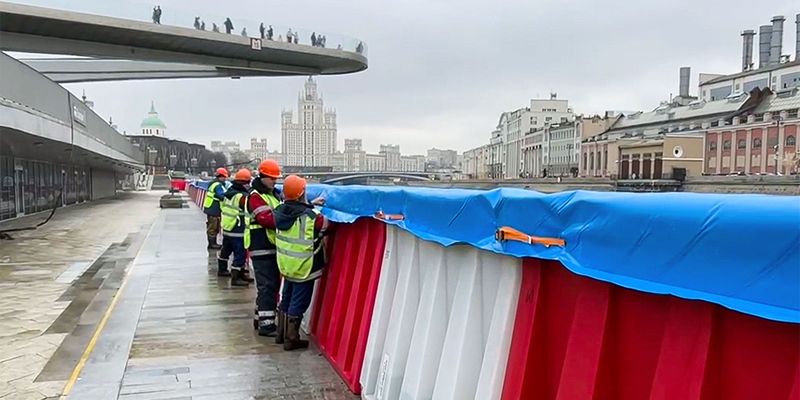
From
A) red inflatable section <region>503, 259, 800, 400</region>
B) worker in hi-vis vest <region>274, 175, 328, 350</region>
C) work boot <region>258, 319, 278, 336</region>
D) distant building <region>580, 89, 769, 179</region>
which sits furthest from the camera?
distant building <region>580, 89, 769, 179</region>

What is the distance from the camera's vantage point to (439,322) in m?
3.88

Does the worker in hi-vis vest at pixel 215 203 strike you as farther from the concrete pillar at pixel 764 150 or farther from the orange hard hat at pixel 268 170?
the concrete pillar at pixel 764 150

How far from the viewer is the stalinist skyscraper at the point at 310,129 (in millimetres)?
142125

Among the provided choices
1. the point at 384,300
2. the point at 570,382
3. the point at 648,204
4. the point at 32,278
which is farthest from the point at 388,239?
the point at 32,278

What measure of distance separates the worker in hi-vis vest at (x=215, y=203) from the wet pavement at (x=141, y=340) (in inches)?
47.4

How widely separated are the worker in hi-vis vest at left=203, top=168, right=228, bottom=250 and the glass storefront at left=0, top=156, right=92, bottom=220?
13.6 metres

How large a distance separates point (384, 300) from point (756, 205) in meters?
3.20

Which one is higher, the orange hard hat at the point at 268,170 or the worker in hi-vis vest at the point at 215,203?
the orange hard hat at the point at 268,170

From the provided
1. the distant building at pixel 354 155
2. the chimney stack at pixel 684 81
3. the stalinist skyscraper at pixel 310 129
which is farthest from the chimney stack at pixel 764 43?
the stalinist skyscraper at pixel 310 129

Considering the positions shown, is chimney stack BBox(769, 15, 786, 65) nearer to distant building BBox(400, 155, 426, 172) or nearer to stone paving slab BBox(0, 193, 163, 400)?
distant building BBox(400, 155, 426, 172)

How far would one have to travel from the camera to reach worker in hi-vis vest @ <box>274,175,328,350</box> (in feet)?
18.4

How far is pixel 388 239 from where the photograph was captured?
4.80 meters

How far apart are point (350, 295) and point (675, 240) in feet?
12.2

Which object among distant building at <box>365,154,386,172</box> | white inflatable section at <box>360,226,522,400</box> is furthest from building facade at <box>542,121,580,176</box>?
white inflatable section at <box>360,226,522,400</box>
